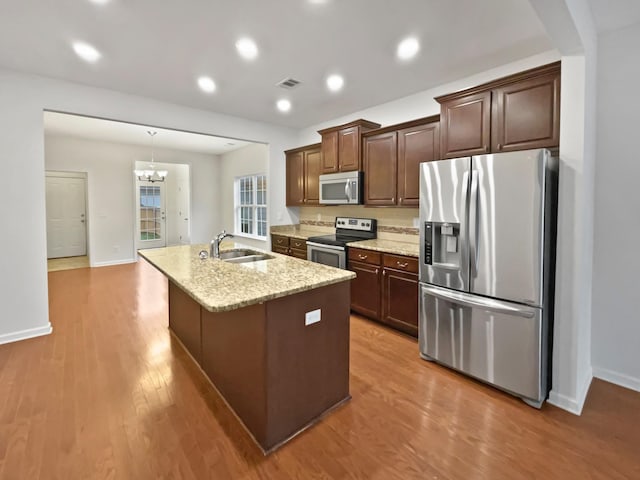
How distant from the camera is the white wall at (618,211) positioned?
2311mm

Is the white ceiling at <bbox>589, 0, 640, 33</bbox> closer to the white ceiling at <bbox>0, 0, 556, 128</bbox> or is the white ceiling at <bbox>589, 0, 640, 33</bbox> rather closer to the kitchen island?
the white ceiling at <bbox>0, 0, 556, 128</bbox>

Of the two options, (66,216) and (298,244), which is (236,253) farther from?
(66,216)

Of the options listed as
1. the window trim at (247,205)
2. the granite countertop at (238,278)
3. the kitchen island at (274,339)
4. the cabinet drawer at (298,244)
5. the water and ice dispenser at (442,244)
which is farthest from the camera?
the window trim at (247,205)

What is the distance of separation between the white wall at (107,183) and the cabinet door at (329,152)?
190 inches

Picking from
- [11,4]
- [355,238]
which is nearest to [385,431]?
[355,238]

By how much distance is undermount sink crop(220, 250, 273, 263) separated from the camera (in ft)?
9.62

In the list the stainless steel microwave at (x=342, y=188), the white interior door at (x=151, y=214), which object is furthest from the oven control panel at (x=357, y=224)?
the white interior door at (x=151, y=214)

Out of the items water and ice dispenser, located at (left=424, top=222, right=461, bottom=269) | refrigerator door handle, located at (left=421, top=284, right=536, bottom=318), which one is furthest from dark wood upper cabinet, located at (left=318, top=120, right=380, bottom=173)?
refrigerator door handle, located at (left=421, top=284, right=536, bottom=318)

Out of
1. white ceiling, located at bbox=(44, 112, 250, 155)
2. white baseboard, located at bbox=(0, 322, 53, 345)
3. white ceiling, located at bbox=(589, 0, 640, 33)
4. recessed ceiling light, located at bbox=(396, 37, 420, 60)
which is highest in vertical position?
white ceiling, located at bbox=(44, 112, 250, 155)

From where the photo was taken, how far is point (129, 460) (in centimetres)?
165

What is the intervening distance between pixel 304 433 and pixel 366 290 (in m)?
1.92

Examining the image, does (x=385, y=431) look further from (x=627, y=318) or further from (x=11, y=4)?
(x=11, y=4)

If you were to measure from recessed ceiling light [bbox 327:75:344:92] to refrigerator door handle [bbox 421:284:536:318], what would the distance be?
7.34ft

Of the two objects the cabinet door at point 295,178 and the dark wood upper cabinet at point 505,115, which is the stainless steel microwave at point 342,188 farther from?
the dark wood upper cabinet at point 505,115
